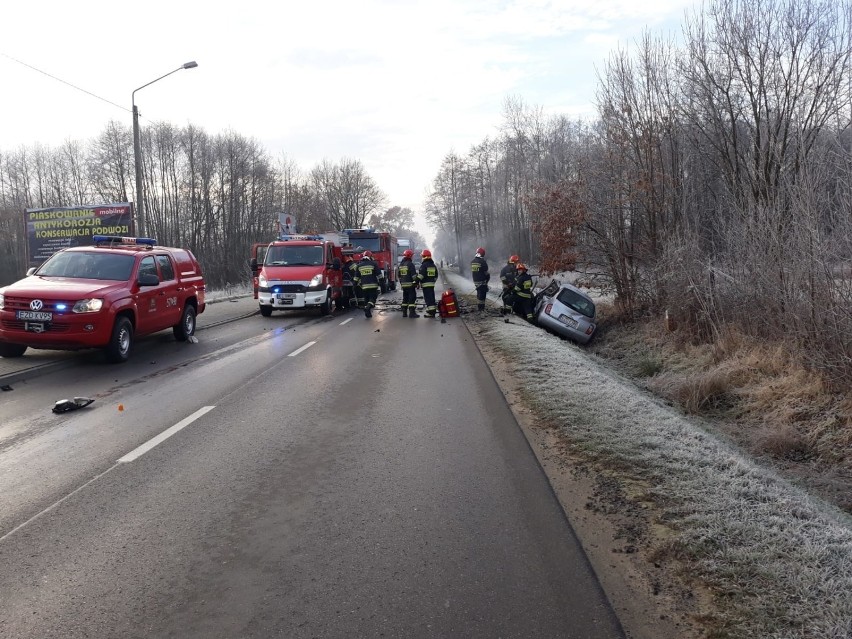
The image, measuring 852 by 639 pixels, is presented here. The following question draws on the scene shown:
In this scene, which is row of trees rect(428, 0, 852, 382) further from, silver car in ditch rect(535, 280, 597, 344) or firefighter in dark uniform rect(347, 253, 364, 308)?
firefighter in dark uniform rect(347, 253, 364, 308)

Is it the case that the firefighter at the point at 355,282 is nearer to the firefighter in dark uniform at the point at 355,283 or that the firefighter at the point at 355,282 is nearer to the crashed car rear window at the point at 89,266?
the firefighter in dark uniform at the point at 355,283

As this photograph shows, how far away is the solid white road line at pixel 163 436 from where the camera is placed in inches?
216

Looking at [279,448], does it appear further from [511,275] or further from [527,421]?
[511,275]

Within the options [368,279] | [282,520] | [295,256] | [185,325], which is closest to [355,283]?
[295,256]

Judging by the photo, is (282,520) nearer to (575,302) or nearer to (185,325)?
(185,325)

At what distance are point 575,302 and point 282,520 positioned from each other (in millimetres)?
14048

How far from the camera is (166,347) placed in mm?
12930

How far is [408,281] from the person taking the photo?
19.2m

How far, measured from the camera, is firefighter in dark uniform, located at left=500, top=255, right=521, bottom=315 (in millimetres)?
18250

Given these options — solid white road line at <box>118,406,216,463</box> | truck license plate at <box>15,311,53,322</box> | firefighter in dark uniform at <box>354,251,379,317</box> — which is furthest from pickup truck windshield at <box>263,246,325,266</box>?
solid white road line at <box>118,406,216,463</box>

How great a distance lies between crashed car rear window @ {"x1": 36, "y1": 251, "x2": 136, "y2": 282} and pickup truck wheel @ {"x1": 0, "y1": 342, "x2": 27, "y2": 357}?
1348 mm

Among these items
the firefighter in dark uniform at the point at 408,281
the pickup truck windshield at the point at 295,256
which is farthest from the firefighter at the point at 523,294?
the pickup truck windshield at the point at 295,256

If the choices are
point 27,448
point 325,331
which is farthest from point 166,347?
point 27,448

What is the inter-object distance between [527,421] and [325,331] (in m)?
9.70
